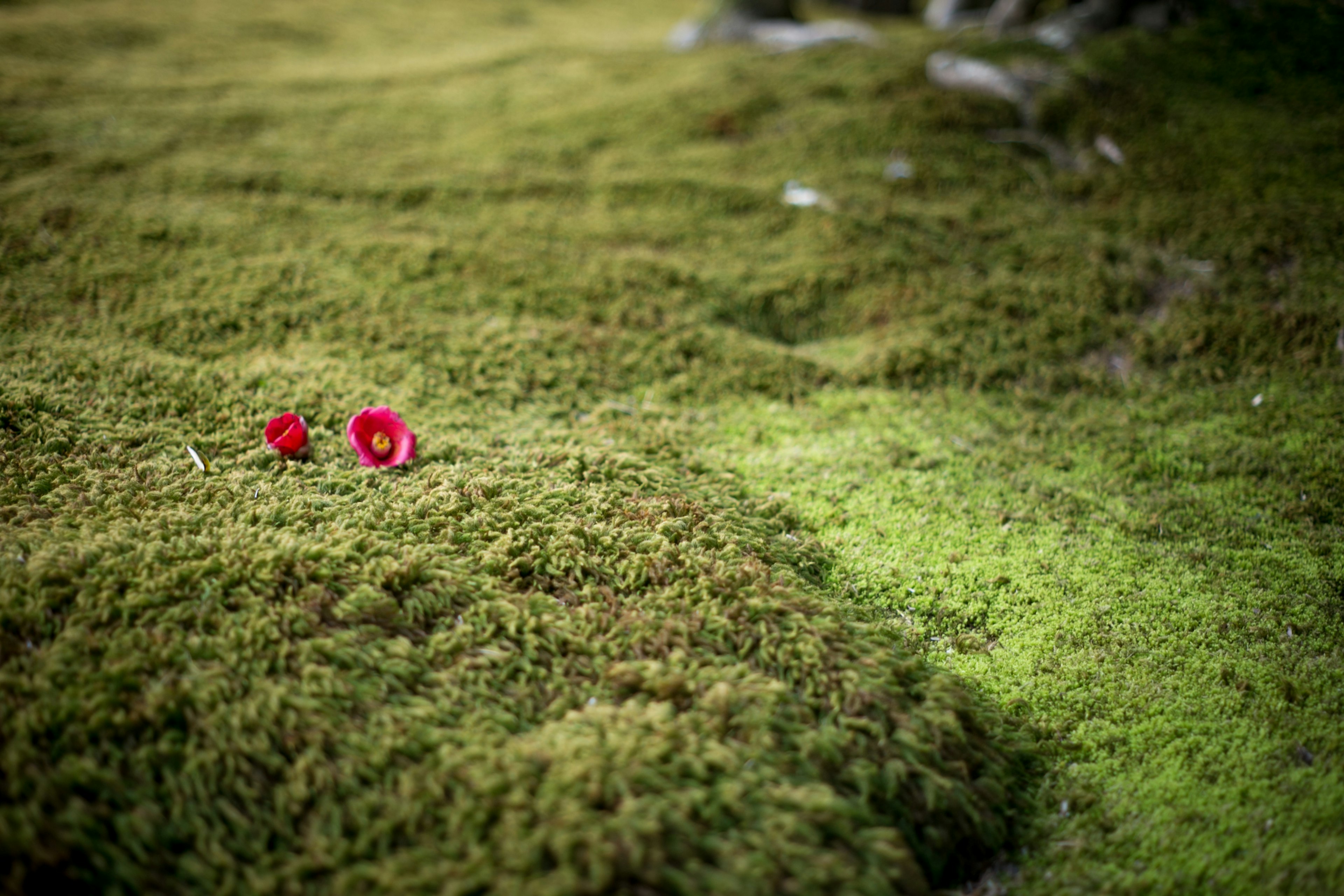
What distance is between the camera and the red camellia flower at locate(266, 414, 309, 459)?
2.64 metres

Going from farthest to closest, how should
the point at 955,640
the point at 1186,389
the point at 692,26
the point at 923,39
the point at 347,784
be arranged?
1. the point at 692,26
2. the point at 923,39
3. the point at 1186,389
4. the point at 955,640
5. the point at 347,784

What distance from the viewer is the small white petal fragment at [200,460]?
2.57 meters

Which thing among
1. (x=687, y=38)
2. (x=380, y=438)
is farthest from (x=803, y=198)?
(x=687, y=38)

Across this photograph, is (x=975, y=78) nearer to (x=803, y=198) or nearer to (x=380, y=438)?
Answer: (x=803, y=198)

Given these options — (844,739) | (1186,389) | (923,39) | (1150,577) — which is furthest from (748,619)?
(923,39)

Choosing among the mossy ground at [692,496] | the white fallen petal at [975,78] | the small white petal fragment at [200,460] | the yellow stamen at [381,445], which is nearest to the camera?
the mossy ground at [692,496]

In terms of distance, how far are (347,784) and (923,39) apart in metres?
7.39

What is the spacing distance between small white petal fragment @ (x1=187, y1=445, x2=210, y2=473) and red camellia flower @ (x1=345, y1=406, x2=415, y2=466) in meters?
0.51

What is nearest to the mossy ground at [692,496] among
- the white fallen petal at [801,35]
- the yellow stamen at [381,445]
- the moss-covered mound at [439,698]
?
the moss-covered mound at [439,698]

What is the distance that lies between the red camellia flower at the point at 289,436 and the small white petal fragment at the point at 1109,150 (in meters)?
5.30

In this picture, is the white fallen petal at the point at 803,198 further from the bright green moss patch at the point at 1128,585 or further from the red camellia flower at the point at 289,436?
the red camellia flower at the point at 289,436

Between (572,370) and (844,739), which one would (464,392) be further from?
(844,739)

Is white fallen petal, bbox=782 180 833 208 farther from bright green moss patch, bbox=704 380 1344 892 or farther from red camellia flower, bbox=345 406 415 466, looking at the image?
red camellia flower, bbox=345 406 415 466

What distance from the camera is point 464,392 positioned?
10.9 ft
